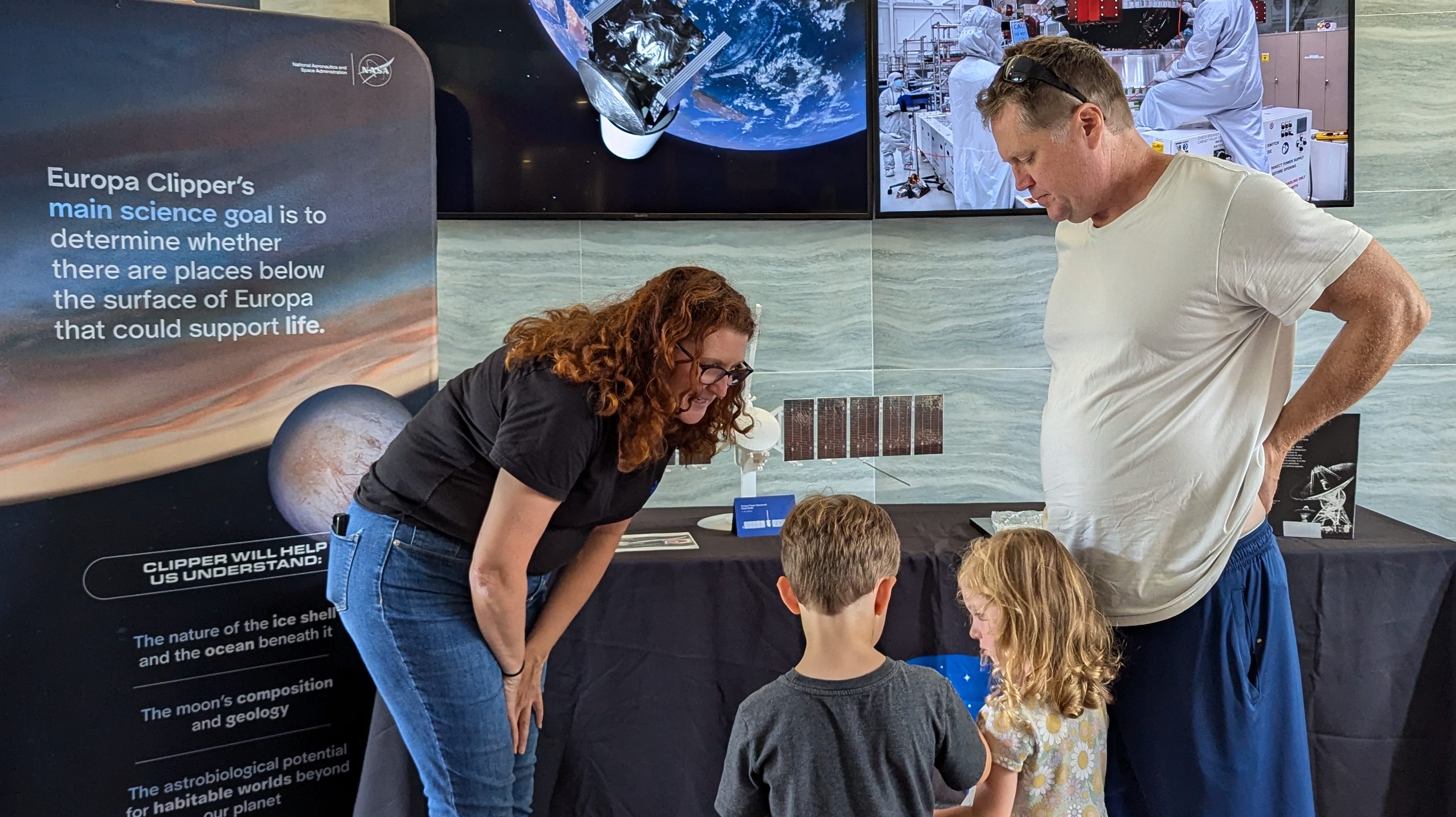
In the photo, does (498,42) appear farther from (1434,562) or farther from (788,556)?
(1434,562)

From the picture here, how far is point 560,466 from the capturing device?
56.5 inches

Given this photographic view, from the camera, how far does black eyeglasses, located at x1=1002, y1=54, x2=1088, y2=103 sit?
1450mm

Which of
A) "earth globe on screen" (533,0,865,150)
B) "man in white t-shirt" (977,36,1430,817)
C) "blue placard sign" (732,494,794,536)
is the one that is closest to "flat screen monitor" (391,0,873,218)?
"earth globe on screen" (533,0,865,150)

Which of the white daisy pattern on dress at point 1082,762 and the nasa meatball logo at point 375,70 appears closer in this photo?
the white daisy pattern on dress at point 1082,762

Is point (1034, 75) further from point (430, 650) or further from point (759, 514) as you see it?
point (759, 514)

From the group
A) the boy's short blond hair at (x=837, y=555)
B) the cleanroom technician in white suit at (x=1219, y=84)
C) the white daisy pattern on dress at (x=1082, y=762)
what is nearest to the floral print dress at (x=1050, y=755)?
the white daisy pattern on dress at (x=1082, y=762)

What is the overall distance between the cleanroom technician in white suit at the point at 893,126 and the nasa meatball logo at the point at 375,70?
151 centimetres

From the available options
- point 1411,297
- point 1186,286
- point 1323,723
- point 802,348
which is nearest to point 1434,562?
point 1323,723

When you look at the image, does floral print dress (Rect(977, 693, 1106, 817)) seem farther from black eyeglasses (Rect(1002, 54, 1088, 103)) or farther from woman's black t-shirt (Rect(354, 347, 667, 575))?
black eyeglasses (Rect(1002, 54, 1088, 103))

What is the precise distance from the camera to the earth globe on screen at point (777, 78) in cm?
299

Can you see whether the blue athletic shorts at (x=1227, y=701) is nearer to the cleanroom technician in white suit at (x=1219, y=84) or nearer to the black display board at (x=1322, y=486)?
the black display board at (x=1322, y=486)

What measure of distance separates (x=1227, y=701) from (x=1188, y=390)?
0.44 meters

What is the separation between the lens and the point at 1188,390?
4.66 feet

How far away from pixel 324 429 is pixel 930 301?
1.82m
